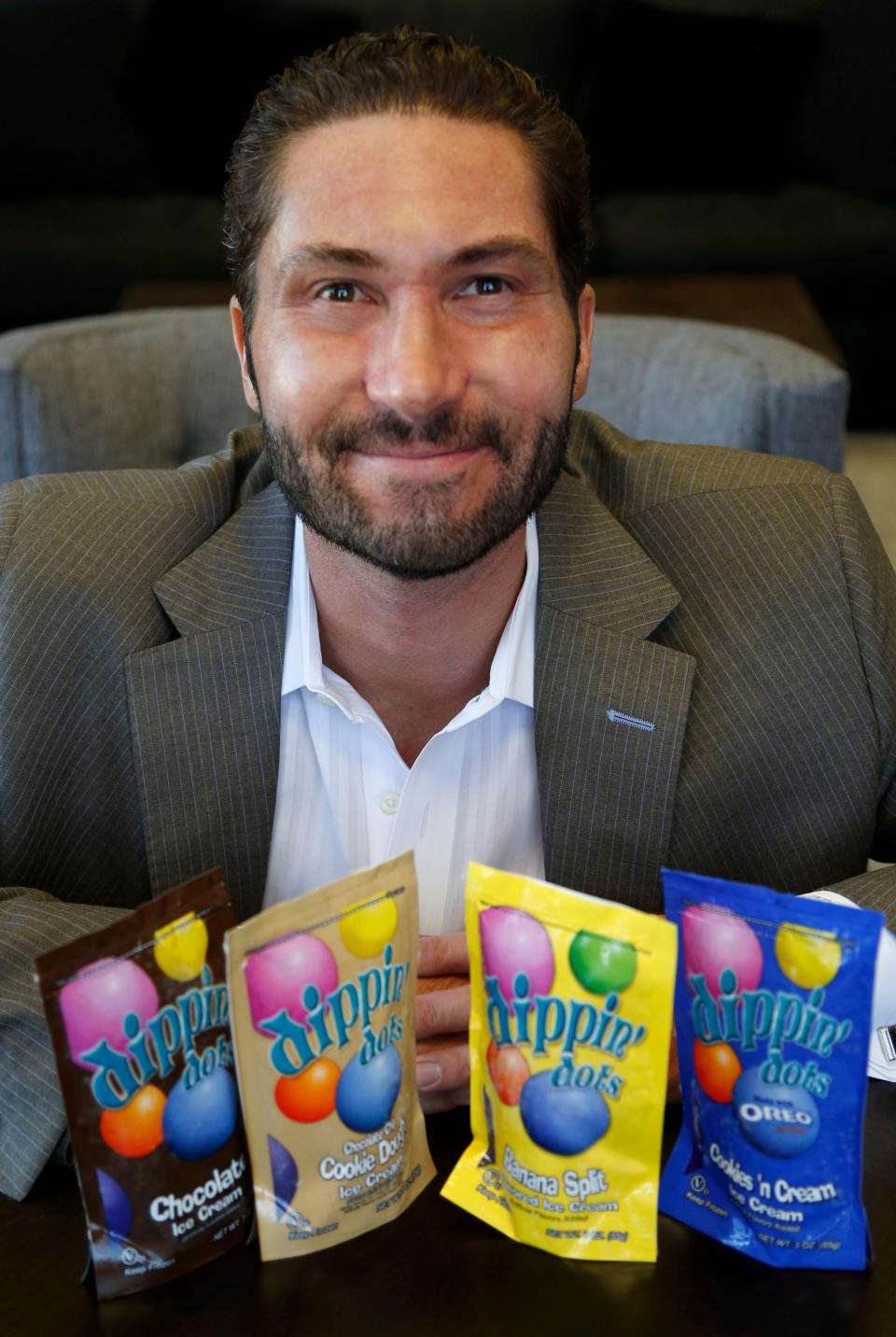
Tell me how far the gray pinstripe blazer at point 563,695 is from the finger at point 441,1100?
1.10ft

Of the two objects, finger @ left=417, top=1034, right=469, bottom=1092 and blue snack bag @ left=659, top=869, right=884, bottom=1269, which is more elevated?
blue snack bag @ left=659, top=869, right=884, bottom=1269

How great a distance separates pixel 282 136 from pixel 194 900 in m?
0.70

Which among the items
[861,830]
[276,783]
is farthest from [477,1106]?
[861,830]

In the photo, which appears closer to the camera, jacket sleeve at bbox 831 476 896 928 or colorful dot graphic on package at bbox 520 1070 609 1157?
colorful dot graphic on package at bbox 520 1070 609 1157

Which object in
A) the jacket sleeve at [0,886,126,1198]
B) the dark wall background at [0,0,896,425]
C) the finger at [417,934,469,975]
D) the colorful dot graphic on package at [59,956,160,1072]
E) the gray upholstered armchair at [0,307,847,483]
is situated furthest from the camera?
the dark wall background at [0,0,896,425]

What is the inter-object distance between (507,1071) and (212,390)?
1.30 metres

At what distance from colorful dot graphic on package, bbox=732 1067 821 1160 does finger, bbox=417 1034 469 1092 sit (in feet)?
0.62

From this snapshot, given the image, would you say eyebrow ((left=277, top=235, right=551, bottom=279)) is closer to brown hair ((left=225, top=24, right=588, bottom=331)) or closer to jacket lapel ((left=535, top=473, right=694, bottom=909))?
brown hair ((left=225, top=24, right=588, bottom=331))

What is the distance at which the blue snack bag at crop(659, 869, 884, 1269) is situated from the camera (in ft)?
2.24

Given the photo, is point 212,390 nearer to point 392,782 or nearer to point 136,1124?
point 392,782

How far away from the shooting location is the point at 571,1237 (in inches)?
28.9

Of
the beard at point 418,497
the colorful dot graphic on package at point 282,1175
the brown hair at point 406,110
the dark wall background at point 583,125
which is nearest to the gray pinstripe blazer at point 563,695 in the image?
the beard at point 418,497

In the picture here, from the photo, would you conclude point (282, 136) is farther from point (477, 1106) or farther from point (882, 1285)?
point (882, 1285)

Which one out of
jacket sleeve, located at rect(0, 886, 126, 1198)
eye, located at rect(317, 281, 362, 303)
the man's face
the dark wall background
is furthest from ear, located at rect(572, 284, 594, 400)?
the dark wall background
